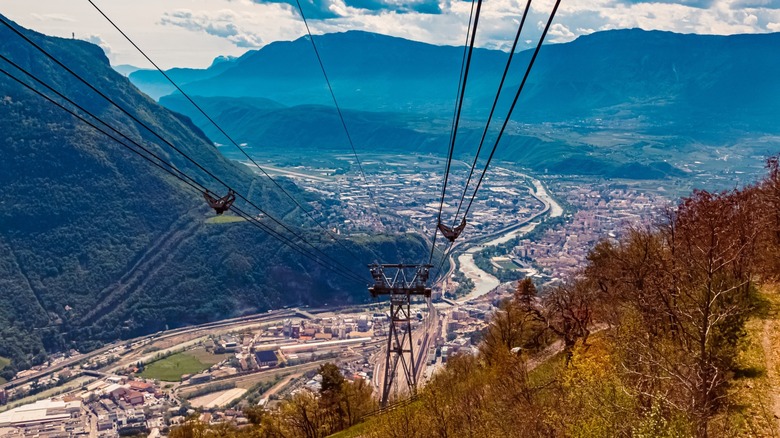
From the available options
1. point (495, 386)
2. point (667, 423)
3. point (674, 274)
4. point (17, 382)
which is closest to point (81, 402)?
point (17, 382)

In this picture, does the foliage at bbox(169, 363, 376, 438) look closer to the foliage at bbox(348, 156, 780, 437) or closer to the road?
the foliage at bbox(348, 156, 780, 437)

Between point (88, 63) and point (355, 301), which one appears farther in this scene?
point (88, 63)

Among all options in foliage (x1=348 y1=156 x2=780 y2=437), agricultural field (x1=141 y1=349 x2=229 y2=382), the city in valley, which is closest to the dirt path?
foliage (x1=348 y1=156 x2=780 y2=437)

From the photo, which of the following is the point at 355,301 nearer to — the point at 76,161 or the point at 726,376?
the point at 76,161

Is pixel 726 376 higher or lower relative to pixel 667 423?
lower

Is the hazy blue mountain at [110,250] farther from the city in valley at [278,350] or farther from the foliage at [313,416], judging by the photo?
the foliage at [313,416]

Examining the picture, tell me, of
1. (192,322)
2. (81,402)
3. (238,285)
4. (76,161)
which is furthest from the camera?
(76,161)
